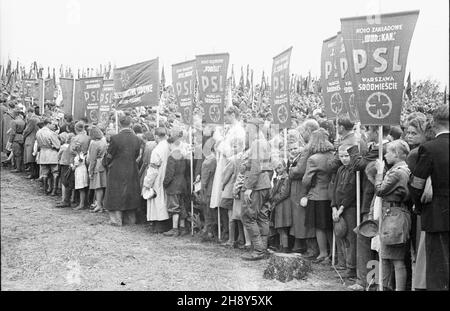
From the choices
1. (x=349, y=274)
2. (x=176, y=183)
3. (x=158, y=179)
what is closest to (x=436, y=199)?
(x=349, y=274)

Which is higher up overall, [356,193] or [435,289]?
[356,193]

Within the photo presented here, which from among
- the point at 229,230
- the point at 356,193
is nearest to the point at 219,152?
the point at 229,230

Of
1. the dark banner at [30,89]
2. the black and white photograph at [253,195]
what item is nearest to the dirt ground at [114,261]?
the black and white photograph at [253,195]

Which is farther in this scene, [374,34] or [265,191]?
[265,191]

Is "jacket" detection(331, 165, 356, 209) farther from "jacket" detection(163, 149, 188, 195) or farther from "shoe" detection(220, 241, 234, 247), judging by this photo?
"jacket" detection(163, 149, 188, 195)

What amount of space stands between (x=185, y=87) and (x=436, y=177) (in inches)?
256

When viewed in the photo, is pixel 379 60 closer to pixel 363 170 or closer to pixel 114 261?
pixel 363 170

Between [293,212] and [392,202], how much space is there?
8.53 ft

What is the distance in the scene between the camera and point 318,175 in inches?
308

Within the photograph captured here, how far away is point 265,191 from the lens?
8352mm

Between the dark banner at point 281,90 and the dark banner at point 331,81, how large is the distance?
3.01 feet

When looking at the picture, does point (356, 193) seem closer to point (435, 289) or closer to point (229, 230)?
point (435, 289)

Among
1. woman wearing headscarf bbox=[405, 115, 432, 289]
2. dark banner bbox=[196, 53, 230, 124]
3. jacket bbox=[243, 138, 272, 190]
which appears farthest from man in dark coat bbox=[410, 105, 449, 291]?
dark banner bbox=[196, 53, 230, 124]
